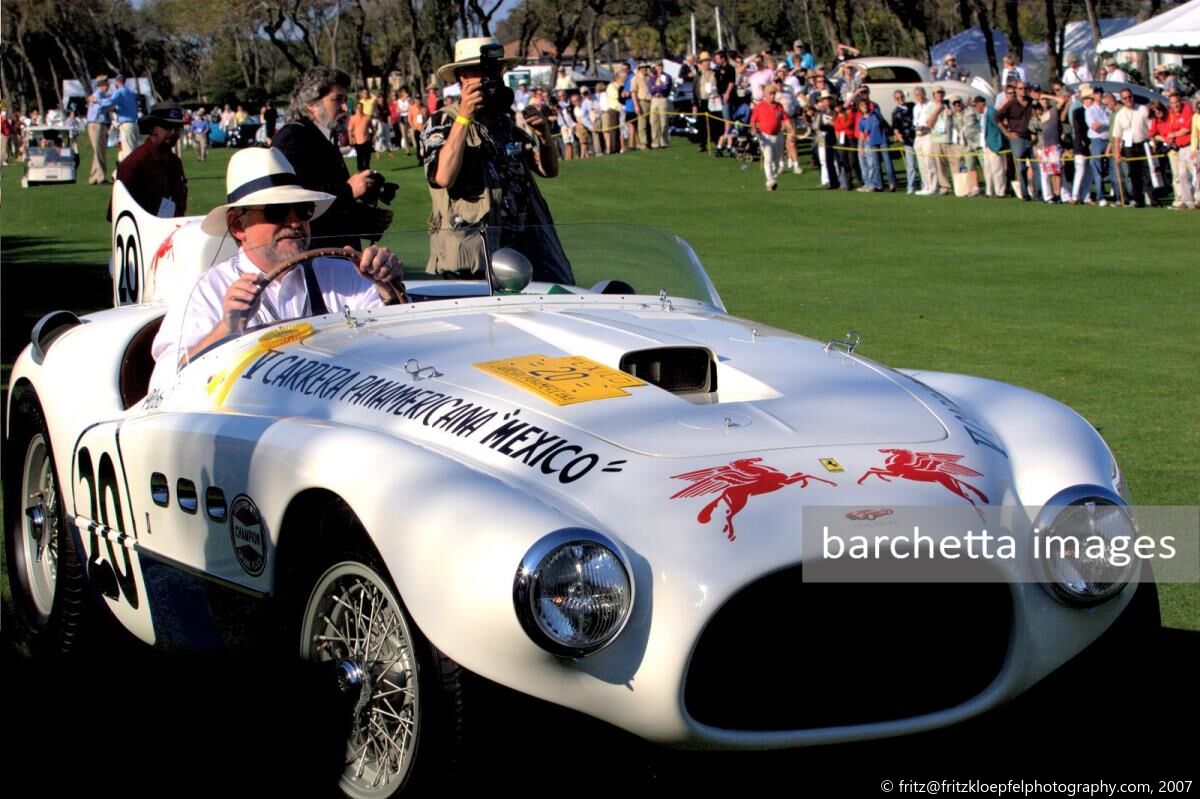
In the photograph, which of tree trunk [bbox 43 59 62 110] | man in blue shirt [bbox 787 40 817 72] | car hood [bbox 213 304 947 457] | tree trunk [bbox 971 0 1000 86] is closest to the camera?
car hood [bbox 213 304 947 457]

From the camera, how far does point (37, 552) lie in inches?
227

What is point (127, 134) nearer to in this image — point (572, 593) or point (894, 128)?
point (894, 128)

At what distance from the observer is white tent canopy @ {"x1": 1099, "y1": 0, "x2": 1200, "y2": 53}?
26000 mm

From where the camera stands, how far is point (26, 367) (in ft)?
18.9

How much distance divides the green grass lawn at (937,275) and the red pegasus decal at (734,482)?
80.1 inches

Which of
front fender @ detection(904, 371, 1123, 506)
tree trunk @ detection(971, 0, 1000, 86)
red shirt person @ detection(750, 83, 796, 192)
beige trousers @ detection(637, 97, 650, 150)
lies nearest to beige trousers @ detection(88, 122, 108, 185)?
beige trousers @ detection(637, 97, 650, 150)

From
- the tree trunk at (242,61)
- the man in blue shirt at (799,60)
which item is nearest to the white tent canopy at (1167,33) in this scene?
the man in blue shirt at (799,60)

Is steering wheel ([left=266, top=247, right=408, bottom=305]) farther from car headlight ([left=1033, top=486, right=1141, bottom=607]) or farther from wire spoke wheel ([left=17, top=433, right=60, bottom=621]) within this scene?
car headlight ([left=1033, top=486, right=1141, bottom=607])

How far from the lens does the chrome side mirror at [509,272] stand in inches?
209

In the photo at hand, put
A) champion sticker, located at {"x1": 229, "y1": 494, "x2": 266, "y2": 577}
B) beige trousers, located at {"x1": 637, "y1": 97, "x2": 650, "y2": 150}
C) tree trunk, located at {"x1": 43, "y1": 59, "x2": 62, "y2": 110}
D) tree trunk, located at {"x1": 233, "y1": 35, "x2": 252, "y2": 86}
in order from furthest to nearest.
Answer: tree trunk, located at {"x1": 233, "y1": 35, "x2": 252, "y2": 86} < tree trunk, located at {"x1": 43, "y1": 59, "x2": 62, "y2": 110} < beige trousers, located at {"x1": 637, "y1": 97, "x2": 650, "y2": 150} < champion sticker, located at {"x1": 229, "y1": 494, "x2": 266, "y2": 577}

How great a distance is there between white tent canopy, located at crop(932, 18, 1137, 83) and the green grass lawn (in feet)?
64.9

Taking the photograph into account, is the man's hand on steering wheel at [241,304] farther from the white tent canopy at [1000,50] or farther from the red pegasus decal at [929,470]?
the white tent canopy at [1000,50]

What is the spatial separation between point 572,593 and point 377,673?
0.66m

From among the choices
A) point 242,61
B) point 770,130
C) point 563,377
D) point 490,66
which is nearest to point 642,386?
point 563,377
